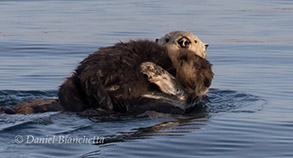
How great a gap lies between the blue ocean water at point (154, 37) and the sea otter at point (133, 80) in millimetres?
161

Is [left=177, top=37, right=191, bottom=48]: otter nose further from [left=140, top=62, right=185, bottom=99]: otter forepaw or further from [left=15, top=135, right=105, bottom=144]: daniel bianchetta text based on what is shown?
[left=15, top=135, right=105, bottom=144]: daniel bianchetta text

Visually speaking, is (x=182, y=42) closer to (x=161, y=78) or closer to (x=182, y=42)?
(x=182, y=42)

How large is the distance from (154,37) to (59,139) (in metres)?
6.52

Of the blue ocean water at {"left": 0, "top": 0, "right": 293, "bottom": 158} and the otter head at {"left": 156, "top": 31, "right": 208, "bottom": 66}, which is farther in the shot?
the otter head at {"left": 156, "top": 31, "right": 208, "bottom": 66}

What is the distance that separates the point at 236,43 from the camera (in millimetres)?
11352

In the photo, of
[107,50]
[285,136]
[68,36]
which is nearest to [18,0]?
[68,36]

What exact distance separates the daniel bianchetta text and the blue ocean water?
0.6 inches

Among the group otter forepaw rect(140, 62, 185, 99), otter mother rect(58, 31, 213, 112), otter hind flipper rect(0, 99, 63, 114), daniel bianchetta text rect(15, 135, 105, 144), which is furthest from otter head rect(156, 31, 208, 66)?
daniel bianchetta text rect(15, 135, 105, 144)

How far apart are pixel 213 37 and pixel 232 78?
3090 mm

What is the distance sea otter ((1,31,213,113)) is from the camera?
574cm

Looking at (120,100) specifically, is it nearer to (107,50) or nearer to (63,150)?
(107,50)

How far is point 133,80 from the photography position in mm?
5840

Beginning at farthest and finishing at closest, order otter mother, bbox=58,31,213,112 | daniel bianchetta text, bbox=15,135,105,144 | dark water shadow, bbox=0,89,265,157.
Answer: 1. otter mother, bbox=58,31,213,112
2. dark water shadow, bbox=0,89,265,157
3. daniel bianchetta text, bbox=15,135,105,144

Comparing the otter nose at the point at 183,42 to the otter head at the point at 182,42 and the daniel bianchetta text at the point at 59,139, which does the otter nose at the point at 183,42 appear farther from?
the daniel bianchetta text at the point at 59,139
